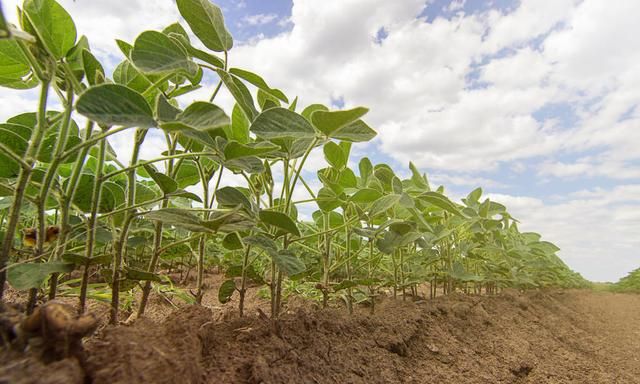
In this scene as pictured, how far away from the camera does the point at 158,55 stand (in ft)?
2.06

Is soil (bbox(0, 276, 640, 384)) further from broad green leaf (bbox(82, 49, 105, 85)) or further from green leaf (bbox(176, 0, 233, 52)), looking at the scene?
green leaf (bbox(176, 0, 233, 52))

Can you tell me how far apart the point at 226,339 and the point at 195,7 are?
0.61 meters

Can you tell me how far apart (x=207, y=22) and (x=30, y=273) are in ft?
1.67

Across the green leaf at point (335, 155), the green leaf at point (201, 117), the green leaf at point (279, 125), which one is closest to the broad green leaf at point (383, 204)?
the green leaf at point (335, 155)

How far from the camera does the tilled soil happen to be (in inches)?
17.6

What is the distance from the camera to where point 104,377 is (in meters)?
0.41

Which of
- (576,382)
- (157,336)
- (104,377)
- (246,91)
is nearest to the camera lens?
(104,377)

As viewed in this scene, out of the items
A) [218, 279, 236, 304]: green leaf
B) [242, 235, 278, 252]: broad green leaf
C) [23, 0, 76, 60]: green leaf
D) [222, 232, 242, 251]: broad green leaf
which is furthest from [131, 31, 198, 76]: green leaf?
[218, 279, 236, 304]: green leaf

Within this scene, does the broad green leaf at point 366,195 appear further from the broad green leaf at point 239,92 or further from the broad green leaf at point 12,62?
the broad green leaf at point 12,62

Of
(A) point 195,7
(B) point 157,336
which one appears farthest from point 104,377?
(A) point 195,7

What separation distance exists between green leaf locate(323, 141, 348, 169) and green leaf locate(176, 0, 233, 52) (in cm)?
40

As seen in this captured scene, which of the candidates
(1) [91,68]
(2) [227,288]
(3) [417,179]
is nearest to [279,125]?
(1) [91,68]

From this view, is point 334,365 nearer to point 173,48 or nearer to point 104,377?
point 104,377

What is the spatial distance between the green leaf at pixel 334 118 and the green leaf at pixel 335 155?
1.07 feet
